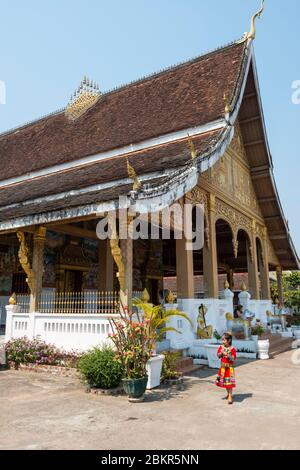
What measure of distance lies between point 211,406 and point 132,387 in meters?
1.19

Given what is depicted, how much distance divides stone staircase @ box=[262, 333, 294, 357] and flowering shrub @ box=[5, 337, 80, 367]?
5.94m

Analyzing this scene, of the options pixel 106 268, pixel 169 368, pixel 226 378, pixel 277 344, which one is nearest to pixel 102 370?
pixel 169 368

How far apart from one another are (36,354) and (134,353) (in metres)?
3.29

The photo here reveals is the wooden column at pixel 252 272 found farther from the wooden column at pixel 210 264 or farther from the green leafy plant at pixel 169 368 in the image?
the green leafy plant at pixel 169 368

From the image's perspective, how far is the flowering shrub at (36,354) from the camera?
7.72 metres

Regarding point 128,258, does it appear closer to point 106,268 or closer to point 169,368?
point 169,368

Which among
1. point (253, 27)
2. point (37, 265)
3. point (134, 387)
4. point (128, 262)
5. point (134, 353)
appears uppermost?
point (253, 27)

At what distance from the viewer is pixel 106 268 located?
11.2 m

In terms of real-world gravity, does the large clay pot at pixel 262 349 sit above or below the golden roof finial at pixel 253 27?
below

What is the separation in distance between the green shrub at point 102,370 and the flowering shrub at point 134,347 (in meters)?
0.12

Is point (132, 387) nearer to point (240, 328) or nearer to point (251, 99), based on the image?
point (240, 328)

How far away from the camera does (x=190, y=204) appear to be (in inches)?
368

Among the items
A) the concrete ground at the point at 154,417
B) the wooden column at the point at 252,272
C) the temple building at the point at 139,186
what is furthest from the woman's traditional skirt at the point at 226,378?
the wooden column at the point at 252,272
